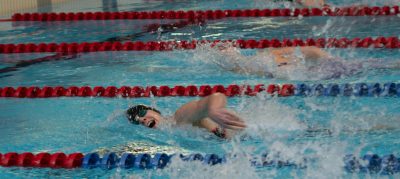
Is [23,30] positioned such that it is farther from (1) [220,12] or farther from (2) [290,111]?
(2) [290,111]

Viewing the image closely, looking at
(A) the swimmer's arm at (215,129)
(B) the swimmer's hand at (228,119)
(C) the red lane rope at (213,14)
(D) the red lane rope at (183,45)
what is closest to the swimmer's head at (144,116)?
(A) the swimmer's arm at (215,129)

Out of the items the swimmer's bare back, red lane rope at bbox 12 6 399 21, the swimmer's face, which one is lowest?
the swimmer's face

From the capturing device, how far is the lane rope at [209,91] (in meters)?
4.69

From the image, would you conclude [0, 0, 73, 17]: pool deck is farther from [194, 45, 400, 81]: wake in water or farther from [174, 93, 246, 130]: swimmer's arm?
[174, 93, 246, 130]: swimmer's arm

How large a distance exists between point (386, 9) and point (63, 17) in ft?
12.3

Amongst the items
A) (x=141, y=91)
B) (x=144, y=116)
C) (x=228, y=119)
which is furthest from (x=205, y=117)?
(x=141, y=91)

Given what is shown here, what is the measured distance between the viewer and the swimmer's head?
3.88m

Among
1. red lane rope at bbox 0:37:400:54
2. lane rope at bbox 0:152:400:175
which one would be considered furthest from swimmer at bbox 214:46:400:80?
lane rope at bbox 0:152:400:175

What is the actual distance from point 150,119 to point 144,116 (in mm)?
44

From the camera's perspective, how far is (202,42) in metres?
6.62

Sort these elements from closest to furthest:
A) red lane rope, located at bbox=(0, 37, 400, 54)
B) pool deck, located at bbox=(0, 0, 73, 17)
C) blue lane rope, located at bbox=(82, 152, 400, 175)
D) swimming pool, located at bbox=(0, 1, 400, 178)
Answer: blue lane rope, located at bbox=(82, 152, 400, 175) → swimming pool, located at bbox=(0, 1, 400, 178) → red lane rope, located at bbox=(0, 37, 400, 54) → pool deck, located at bbox=(0, 0, 73, 17)

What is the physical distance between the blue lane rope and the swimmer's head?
0.35 metres

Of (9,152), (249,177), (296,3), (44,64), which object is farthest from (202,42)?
(249,177)

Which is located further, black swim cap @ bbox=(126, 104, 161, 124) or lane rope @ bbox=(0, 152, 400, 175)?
black swim cap @ bbox=(126, 104, 161, 124)
